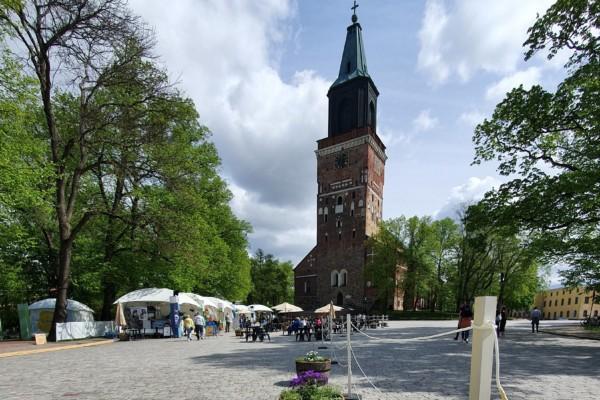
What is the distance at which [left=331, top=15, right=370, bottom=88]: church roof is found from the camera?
173 ft

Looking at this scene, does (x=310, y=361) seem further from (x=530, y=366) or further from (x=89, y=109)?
(x=89, y=109)

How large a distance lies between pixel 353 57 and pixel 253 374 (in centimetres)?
5170

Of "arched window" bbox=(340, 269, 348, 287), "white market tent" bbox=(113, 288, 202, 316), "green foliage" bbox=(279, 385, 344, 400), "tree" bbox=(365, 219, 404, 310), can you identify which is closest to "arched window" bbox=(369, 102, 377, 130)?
"tree" bbox=(365, 219, 404, 310)

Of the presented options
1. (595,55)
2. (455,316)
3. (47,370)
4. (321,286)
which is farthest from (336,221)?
(47,370)

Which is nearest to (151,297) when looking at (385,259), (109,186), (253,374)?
(109,186)

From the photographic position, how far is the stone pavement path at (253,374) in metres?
6.93

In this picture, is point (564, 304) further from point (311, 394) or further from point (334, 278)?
point (311, 394)

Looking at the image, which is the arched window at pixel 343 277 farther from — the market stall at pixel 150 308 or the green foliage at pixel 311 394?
the green foliage at pixel 311 394

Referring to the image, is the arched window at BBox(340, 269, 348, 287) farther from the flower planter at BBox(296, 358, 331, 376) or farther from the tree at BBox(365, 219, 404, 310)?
the flower planter at BBox(296, 358, 331, 376)

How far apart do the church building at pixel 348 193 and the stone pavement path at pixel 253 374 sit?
126 feet

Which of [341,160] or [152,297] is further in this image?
[341,160]

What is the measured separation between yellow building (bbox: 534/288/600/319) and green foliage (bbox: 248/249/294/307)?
170 ft

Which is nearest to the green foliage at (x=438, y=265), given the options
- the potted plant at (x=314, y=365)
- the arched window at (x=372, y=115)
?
the arched window at (x=372, y=115)

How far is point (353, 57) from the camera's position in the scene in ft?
177
